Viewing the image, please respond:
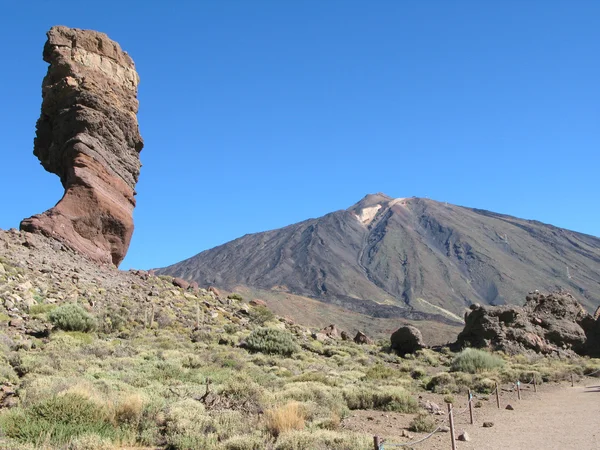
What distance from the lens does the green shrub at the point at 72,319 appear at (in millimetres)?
15336

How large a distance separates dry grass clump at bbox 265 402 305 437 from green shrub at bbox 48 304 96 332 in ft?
33.5

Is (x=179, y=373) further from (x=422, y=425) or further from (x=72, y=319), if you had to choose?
(x=422, y=425)

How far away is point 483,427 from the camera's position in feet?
31.2

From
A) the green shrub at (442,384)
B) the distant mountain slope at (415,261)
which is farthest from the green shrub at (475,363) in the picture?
the distant mountain slope at (415,261)

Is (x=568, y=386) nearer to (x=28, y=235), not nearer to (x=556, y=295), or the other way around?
(x=556, y=295)

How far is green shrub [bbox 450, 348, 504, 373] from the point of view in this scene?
18319mm

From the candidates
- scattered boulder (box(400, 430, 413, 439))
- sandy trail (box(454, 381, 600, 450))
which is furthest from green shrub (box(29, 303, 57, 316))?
sandy trail (box(454, 381, 600, 450))

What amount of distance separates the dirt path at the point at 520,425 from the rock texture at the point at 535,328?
11.0 metres

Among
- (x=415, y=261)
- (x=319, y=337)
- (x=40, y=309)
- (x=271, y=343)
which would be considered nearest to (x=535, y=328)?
(x=319, y=337)

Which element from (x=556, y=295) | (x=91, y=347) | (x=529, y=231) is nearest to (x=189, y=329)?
(x=91, y=347)

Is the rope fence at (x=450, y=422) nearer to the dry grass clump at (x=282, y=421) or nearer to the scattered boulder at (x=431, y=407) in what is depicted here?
the scattered boulder at (x=431, y=407)

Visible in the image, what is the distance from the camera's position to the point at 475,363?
18641mm

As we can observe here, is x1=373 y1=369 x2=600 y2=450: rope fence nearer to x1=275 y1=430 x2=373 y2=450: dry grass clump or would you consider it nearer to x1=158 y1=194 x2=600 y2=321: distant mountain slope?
x1=275 y1=430 x2=373 y2=450: dry grass clump

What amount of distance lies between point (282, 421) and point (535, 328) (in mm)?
21879
